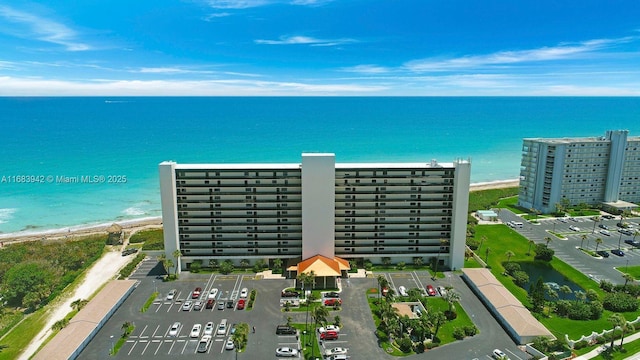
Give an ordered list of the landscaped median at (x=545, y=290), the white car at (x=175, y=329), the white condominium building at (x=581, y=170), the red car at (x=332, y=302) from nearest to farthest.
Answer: the white car at (x=175, y=329) < the landscaped median at (x=545, y=290) < the red car at (x=332, y=302) < the white condominium building at (x=581, y=170)

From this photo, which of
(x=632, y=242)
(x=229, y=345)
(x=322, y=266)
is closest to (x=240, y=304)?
(x=229, y=345)

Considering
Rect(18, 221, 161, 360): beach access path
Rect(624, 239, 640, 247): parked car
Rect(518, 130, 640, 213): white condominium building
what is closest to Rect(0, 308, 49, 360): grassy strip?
Rect(18, 221, 161, 360): beach access path

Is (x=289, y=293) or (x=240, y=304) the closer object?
(x=240, y=304)

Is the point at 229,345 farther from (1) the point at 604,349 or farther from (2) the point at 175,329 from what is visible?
(1) the point at 604,349

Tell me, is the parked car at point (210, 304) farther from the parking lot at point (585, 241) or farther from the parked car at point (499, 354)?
the parking lot at point (585, 241)

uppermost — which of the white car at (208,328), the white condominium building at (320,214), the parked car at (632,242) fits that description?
the white condominium building at (320,214)

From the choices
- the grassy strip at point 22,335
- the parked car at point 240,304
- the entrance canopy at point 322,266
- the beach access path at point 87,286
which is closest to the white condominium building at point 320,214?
the entrance canopy at point 322,266
